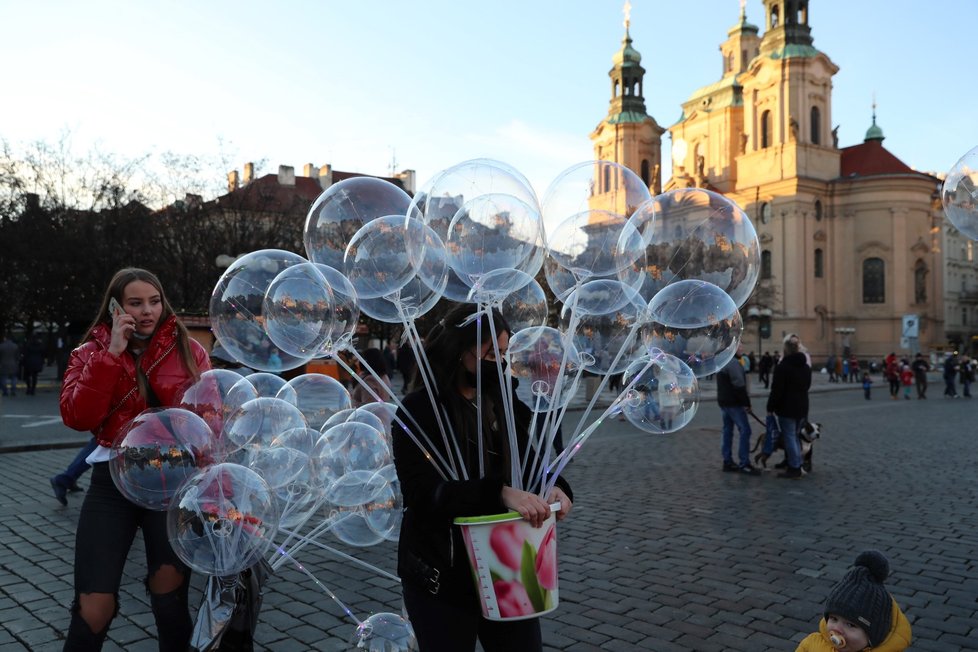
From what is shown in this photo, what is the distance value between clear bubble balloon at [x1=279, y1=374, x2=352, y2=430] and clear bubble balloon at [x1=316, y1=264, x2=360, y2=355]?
113 centimetres

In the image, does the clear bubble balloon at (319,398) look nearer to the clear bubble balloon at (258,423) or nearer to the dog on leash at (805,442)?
the clear bubble balloon at (258,423)

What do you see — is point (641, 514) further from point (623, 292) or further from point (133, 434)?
point (133, 434)

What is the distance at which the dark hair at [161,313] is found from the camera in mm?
3361

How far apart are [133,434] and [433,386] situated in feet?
4.48

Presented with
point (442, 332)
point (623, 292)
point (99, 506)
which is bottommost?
point (99, 506)

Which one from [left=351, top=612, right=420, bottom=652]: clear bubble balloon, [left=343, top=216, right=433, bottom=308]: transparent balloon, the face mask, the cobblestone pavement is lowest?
the cobblestone pavement

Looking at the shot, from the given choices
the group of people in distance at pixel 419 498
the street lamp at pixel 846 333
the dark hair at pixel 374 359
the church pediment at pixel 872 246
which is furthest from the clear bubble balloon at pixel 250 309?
the church pediment at pixel 872 246

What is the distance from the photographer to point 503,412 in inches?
106

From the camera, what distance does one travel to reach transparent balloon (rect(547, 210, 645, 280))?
384cm

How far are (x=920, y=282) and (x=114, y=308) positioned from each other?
72.3 m

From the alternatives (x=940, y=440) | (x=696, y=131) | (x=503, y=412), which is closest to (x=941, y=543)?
(x=503, y=412)

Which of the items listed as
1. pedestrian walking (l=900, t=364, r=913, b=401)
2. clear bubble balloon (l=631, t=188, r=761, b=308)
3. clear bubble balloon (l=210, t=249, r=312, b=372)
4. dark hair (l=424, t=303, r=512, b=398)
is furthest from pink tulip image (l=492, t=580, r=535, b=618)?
pedestrian walking (l=900, t=364, r=913, b=401)

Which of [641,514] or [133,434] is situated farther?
[641,514]

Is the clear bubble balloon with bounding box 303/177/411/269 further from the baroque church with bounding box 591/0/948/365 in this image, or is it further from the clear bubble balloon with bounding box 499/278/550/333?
the baroque church with bounding box 591/0/948/365
